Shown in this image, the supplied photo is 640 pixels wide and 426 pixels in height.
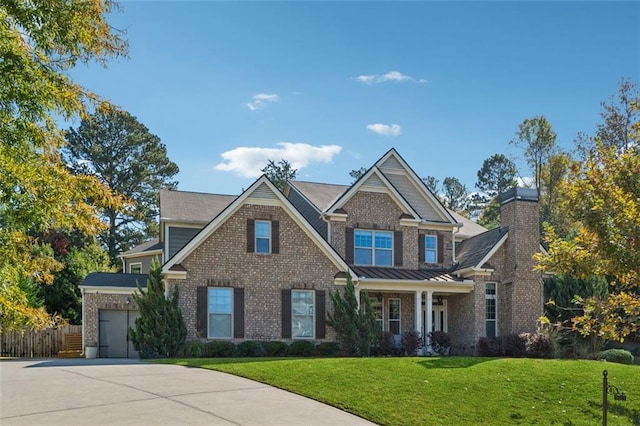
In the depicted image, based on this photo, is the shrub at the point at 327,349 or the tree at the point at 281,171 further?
the tree at the point at 281,171

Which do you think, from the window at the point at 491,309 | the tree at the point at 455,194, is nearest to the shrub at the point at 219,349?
the window at the point at 491,309

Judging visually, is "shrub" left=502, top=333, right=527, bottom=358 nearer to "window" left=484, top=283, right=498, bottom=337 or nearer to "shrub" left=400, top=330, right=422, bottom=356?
"window" left=484, top=283, right=498, bottom=337

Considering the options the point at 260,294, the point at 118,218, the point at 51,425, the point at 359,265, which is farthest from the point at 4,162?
the point at 118,218

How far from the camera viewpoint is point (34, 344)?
27.7 meters

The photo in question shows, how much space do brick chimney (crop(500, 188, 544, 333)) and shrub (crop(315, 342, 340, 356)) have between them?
782cm

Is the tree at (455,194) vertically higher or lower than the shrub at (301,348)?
higher

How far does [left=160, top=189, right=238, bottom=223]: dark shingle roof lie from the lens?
94.1 ft

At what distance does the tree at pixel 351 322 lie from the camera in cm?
2472

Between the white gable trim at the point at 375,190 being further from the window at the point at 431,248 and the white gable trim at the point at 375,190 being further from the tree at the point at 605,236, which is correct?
the tree at the point at 605,236

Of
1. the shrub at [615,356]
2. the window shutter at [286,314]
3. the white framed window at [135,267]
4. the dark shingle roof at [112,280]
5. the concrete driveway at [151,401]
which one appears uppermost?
the white framed window at [135,267]

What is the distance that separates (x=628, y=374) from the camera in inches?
667

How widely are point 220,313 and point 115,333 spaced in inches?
212

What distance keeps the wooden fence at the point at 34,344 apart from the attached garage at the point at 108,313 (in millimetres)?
1987

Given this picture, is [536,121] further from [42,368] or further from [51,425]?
[51,425]
